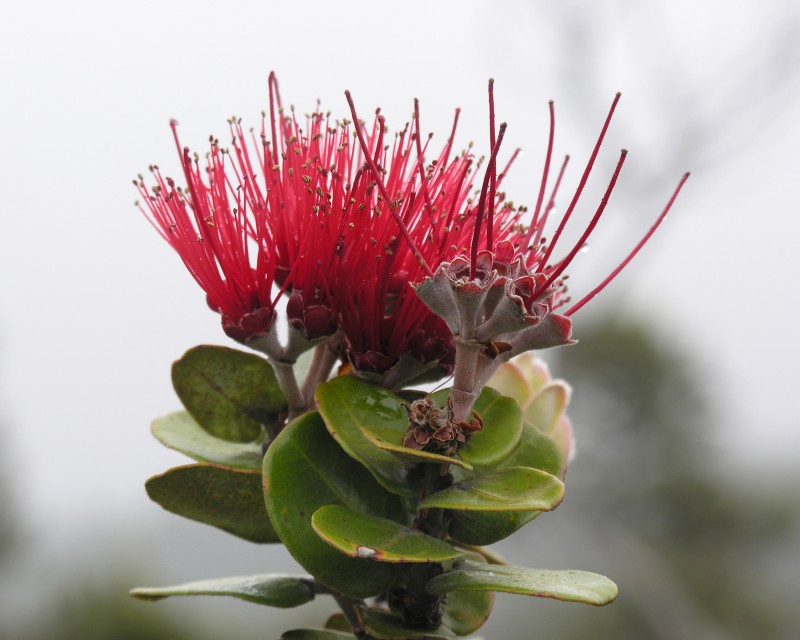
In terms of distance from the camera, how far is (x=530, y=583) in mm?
571

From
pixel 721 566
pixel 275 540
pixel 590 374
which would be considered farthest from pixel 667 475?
pixel 275 540

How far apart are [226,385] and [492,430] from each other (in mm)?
248

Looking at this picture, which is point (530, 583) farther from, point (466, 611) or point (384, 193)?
point (384, 193)

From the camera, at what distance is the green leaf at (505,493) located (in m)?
0.56

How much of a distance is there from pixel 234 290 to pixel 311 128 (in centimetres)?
17

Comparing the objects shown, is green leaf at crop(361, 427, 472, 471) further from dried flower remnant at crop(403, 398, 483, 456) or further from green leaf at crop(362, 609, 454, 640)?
green leaf at crop(362, 609, 454, 640)

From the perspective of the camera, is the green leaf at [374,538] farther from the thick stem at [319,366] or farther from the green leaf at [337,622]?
the green leaf at [337,622]

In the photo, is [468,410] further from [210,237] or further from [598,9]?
[598,9]

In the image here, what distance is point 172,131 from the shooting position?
0.75 m

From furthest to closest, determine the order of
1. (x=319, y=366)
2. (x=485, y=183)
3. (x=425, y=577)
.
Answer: (x=319, y=366), (x=425, y=577), (x=485, y=183)

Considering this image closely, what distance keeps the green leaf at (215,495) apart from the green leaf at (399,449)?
13 cm

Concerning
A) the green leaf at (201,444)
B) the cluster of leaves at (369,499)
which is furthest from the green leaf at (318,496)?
the green leaf at (201,444)

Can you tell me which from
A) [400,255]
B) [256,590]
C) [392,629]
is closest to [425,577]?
[392,629]

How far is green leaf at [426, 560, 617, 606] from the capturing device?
54cm
